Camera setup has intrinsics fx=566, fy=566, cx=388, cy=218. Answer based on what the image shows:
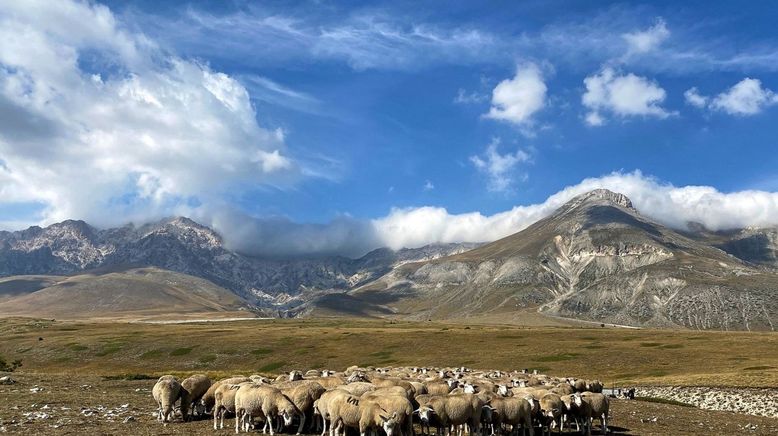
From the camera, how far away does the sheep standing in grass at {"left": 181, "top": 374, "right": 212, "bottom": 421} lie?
102 ft

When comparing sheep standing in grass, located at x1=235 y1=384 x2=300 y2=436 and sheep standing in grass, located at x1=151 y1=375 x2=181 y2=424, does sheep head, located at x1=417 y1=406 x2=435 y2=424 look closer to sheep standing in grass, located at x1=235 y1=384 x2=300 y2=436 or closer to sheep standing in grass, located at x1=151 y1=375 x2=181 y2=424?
sheep standing in grass, located at x1=235 y1=384 x2=300 y2=436

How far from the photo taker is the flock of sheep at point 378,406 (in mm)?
24406

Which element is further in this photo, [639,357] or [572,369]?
[639,357]

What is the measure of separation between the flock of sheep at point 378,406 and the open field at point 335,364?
196 cm

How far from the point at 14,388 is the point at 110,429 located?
22947 mm

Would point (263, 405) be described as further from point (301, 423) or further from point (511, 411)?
point (511, 411)

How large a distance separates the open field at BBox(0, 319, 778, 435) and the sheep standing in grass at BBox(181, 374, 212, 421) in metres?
1.89

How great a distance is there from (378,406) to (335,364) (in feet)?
234

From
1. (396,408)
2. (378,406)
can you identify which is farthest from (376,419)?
(396,408)

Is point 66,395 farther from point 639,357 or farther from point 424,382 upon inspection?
point 639,357

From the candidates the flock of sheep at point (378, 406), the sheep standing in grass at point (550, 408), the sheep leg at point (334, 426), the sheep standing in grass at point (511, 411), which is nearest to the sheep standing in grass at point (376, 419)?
the flock of sheep at point (378, 406)

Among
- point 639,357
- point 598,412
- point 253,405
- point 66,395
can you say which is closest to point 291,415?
point 253,405

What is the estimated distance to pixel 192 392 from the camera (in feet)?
105

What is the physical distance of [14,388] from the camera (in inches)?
1668
